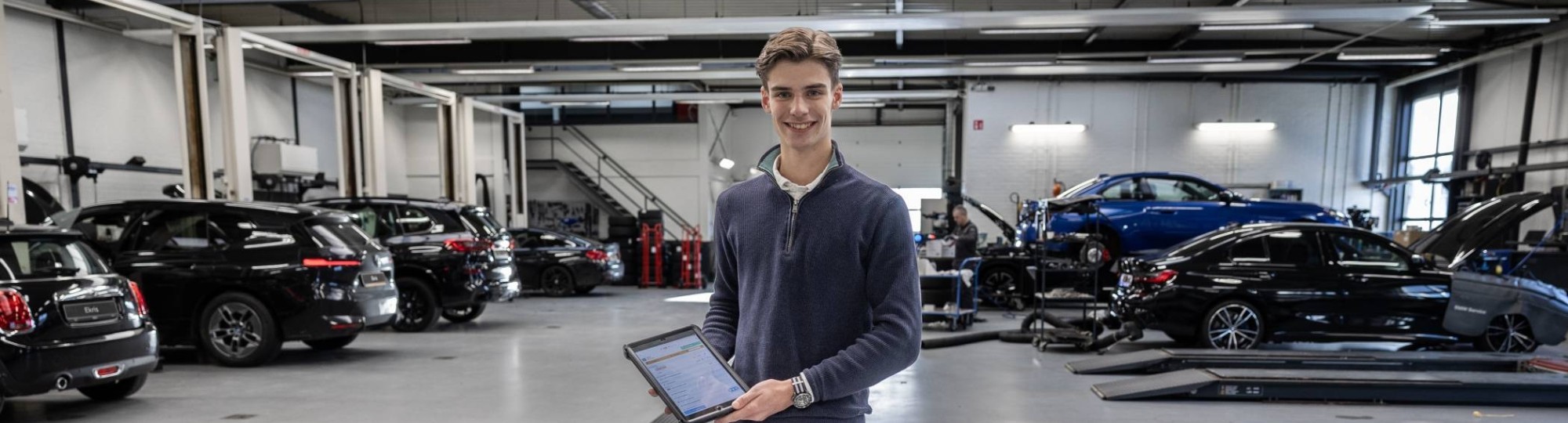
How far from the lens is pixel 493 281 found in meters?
8.56

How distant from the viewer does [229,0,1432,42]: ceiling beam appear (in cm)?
919

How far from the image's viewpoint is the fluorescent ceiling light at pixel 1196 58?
40.7 feet

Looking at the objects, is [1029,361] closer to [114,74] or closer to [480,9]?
[480,9]

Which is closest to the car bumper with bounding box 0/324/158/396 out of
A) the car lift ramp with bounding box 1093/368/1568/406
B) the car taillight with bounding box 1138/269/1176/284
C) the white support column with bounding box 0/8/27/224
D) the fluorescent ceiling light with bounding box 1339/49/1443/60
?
the white support column with bounding box 0/8/27/224

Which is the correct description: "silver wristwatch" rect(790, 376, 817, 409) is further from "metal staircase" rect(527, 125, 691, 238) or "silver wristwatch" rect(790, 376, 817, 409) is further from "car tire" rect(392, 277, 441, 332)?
"metal staircase" rect(527, 125, 691, 238)

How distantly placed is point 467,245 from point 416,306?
39.4 inches

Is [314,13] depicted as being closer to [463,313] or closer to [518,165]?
[518,165]

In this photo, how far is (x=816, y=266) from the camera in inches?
53.6

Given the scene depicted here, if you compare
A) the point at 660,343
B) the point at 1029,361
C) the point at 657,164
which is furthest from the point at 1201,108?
the point at 660,343

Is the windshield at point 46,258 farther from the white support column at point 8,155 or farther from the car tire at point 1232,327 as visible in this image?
the car tire at point 1232,327

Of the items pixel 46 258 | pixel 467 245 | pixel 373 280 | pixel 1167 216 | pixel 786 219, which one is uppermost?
pixel 786 219

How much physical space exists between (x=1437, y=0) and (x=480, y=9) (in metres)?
13.4

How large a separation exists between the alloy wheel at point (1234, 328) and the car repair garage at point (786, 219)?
34mm

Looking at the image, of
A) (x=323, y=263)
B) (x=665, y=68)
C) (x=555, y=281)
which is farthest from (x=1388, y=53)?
(x=323, y=263)
